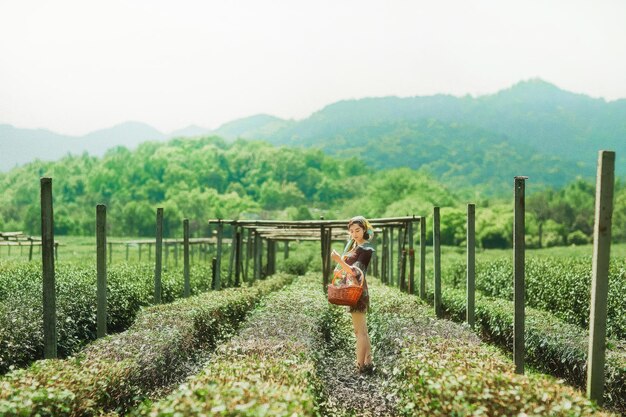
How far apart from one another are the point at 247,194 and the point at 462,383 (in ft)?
334

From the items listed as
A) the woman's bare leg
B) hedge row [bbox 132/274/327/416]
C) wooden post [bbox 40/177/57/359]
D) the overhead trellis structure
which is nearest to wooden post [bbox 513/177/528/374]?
the woman's bare leg

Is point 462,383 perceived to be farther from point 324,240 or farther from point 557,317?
point 324,240

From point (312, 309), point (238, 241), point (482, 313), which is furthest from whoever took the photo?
point (238, 241)

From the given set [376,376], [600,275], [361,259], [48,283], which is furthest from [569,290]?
[48,283]

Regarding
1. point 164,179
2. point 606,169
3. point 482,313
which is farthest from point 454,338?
point 164,179

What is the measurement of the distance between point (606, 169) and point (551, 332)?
15.1 ft

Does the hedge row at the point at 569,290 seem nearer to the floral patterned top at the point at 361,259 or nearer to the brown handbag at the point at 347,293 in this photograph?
the floral patterned top at the point at 361,259

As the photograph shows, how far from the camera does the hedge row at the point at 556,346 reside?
281 inches

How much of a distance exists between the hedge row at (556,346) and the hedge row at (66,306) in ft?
22.1

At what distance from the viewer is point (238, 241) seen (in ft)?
62.2

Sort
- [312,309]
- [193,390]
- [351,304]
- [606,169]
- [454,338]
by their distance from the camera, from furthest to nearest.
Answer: [312,309], [351,304], [454,338], [606,169], [193,390]

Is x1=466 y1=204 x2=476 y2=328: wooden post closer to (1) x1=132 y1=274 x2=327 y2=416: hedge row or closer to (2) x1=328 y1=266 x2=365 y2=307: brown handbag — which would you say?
(2) x1=328 y1=266 x2=365 y2=307: brown handbag

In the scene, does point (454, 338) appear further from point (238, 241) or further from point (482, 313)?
point (238, 241)

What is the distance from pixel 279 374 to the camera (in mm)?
5156
